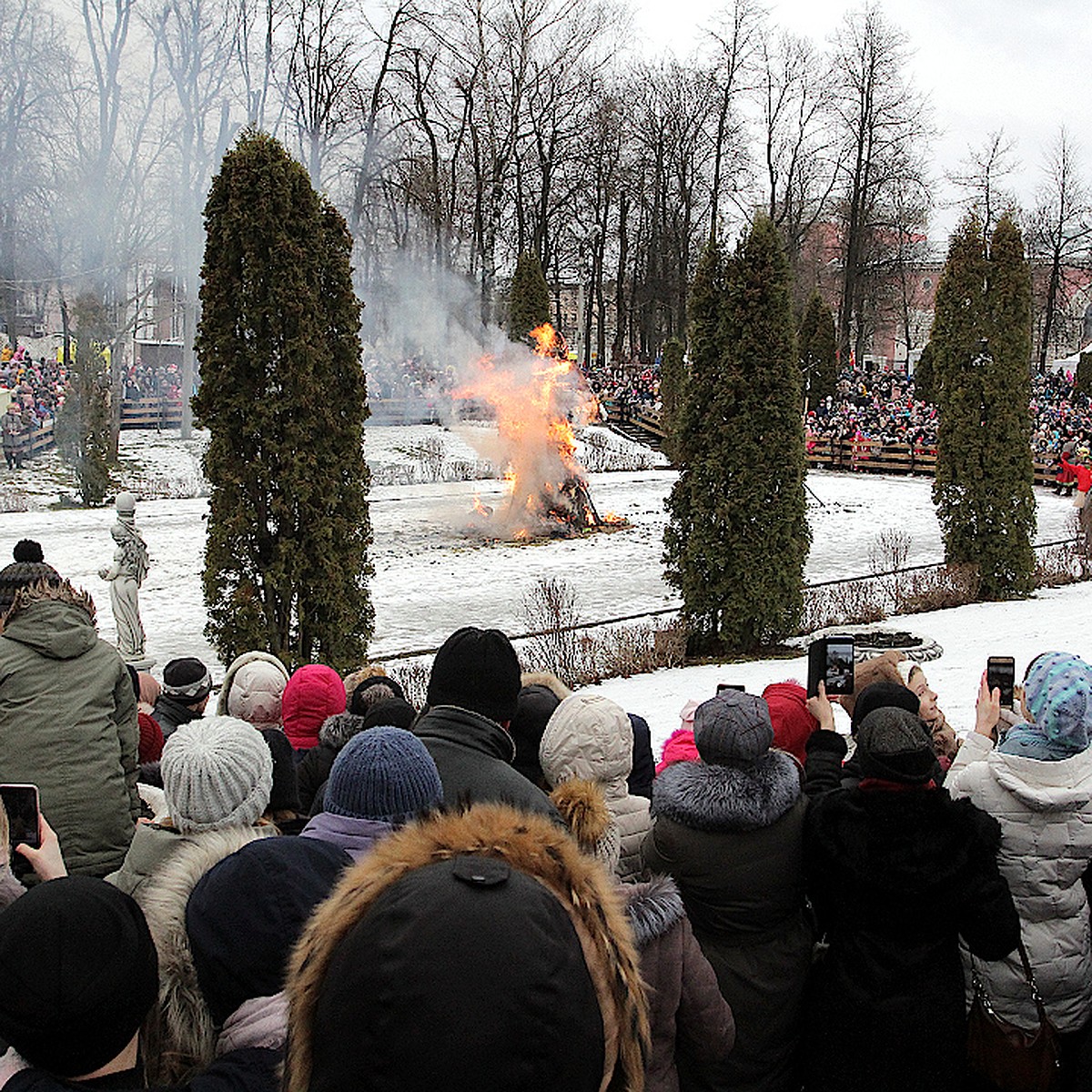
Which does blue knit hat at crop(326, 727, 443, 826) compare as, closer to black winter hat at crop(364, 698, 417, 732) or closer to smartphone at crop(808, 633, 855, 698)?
black winter hat at crop(364, 698, 417, 732)

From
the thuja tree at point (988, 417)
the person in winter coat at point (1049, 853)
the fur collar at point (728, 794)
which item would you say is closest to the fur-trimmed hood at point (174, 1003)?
the fur collar at point (728, 794)

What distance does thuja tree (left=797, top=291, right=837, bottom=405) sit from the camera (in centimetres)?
4188

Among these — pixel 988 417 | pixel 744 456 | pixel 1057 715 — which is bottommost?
pixel 1057 715

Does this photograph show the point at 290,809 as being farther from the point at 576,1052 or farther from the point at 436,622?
the point at 436,622

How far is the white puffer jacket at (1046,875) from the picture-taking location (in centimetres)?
322

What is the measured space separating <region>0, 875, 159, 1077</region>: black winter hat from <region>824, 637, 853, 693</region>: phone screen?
3.78 meters

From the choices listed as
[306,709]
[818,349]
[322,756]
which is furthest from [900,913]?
[818,349]

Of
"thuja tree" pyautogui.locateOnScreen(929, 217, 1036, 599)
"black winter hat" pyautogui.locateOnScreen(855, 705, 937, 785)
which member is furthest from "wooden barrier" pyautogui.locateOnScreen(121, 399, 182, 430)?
"black winter hat" pyautogui.locateOnScreen(855, 705, 937, 785)

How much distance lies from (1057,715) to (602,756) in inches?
56.8

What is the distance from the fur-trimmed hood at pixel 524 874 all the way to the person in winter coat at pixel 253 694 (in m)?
3.87

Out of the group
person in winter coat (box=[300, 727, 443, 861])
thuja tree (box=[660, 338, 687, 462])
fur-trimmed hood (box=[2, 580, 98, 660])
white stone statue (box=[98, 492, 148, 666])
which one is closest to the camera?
person in winter coat (box=[300, 727, 443, 861])

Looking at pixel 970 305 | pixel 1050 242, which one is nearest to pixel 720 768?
pixel 970 305

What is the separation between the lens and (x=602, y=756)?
3500mm

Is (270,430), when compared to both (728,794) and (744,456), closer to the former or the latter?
(744,456)
